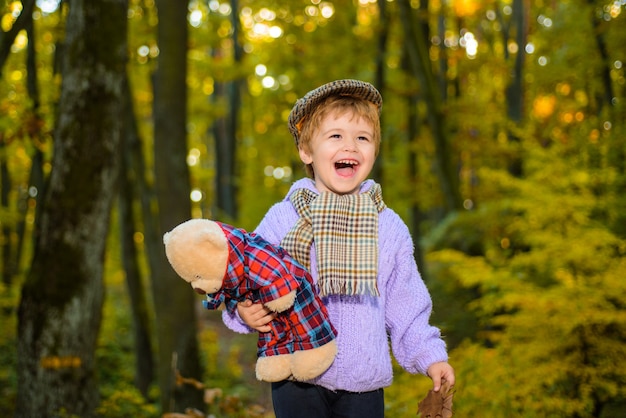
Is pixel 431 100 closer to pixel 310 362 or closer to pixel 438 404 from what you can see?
pixel 438 404

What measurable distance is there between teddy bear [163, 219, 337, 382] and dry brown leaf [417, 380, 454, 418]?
404 millimetres

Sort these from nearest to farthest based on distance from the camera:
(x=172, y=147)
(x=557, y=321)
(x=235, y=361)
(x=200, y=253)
→ (x=200, y=253) < (x=557, y=321) < (x=172, y=147) < (x=235, y=361)

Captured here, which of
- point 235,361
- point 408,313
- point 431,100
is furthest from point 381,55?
point 408,313

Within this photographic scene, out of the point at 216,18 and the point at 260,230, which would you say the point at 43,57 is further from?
the point at 260,230

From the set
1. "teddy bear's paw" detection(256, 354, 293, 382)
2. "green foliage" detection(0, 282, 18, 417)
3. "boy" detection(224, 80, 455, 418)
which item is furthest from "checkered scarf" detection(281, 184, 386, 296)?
"green foliage" detection(0, 282, 18, 417)

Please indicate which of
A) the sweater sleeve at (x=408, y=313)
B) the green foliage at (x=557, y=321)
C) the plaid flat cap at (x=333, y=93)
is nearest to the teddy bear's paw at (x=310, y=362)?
the sweater sleeve at (x=408, y=313)

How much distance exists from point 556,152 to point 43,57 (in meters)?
11.5

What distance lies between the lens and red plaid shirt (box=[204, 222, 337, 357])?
2125 mm

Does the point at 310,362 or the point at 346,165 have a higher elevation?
the point at 346,165

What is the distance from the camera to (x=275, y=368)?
87.3 inches

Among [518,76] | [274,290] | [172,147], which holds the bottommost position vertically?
[274,290]

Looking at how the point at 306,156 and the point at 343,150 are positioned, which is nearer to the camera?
the point at 343,150

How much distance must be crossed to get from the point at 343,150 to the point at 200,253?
68 cm

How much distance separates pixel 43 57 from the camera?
14.1 meters
